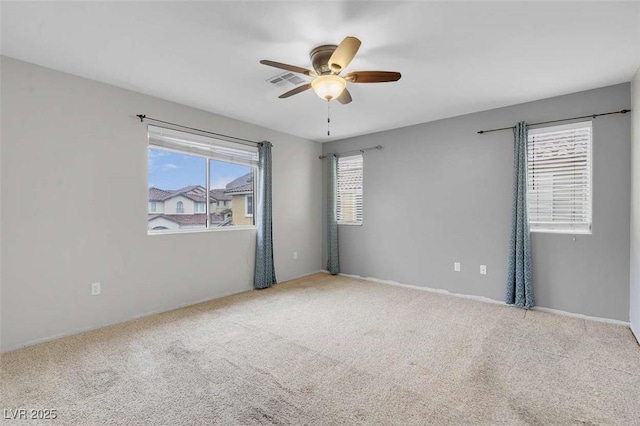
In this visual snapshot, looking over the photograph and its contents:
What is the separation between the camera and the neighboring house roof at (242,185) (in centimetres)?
445

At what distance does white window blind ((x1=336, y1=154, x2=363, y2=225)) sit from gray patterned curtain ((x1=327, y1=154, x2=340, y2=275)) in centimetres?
12

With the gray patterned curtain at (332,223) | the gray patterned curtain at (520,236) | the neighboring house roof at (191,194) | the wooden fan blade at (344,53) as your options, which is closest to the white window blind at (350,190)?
the gray patterned curtain at (332,223)

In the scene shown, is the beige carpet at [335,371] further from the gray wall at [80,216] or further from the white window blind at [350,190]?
the white window blind at [350,190]

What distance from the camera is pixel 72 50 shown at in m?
2.42

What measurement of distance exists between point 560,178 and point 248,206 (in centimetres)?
404

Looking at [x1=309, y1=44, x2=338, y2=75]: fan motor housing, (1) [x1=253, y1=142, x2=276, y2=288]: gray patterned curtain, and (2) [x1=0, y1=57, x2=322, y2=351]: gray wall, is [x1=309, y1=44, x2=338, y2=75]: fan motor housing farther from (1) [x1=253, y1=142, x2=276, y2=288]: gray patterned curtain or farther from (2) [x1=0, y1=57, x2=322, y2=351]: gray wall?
(1) [x1=253, y1=142, x2=276, y2=288]: gray patterned curtain

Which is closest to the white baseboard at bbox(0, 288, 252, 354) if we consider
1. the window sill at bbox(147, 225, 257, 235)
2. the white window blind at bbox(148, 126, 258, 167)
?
the window sill at bbox(147, 225, 257, 235)

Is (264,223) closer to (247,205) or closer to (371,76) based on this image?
(247,205)

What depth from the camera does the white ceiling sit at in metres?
1.93

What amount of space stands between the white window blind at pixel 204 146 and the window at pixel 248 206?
0.51 meters

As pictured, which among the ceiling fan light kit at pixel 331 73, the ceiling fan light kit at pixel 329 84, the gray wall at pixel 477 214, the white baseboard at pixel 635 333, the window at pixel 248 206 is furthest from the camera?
the window at pixel 248 206

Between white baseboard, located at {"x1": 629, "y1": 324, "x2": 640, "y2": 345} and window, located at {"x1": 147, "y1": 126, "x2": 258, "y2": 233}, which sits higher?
window, located at {"x1": 147, "y1": 126, "x2": 258, "y2": 233}

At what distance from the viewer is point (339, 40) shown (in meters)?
2.24

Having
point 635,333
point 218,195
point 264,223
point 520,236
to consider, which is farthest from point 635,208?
point 218,195
